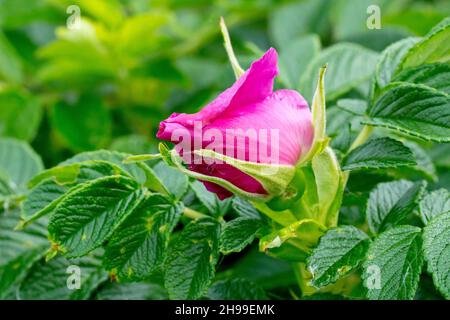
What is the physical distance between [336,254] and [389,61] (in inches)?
11.8

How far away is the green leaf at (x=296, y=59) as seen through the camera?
47.8 inches

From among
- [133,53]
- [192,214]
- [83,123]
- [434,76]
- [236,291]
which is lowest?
[236,291]

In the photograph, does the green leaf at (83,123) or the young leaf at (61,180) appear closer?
the young leaf at (61,180)

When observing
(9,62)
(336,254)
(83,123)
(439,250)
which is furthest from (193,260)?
(9,62)

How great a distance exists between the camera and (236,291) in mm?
930

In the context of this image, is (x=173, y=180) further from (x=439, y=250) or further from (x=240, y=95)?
(x=439, y=250)

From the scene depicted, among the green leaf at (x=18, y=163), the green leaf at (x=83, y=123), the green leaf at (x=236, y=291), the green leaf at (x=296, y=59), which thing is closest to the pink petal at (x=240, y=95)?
the green leaf at (x=236, y=291)

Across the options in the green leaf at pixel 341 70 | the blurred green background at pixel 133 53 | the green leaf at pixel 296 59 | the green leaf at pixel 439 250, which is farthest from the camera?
the blurred green background at pixel 133 53

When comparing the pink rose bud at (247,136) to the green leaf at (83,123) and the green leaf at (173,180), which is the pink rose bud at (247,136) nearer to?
the green leaf at (173,180)

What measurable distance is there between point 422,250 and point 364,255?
0.06 m

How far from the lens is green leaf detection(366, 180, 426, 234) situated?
0.83 meters

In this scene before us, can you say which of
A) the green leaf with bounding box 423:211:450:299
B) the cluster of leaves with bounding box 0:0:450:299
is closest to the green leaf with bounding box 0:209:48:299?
the cluster of leaves with bounding box 0:0:450:299

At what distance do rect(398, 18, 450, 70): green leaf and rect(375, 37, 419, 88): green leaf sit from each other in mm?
26
